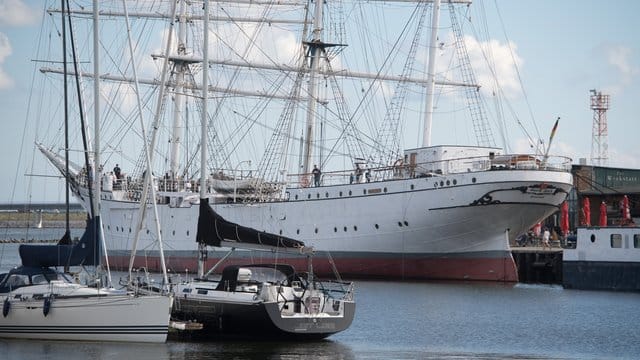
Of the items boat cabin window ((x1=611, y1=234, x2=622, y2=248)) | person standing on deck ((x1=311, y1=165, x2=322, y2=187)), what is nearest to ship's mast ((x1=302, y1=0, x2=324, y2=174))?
person standing on deck ((x1=311, y1=165, x2=322, y2=187))

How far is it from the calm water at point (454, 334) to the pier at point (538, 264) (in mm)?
8435

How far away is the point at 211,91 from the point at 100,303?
46332 millimetres

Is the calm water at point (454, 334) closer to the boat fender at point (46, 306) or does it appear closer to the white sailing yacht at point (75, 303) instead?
the white sailing yacht at point (75, 303)

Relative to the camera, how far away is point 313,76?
67438mm

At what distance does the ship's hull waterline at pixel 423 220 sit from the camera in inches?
2254

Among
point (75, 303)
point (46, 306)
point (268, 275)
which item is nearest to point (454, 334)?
point (268, 275)

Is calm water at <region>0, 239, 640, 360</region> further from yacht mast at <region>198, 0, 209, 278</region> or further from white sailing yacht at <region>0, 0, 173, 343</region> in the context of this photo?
yacht mast at <region>198, 0, 209, 278</region>

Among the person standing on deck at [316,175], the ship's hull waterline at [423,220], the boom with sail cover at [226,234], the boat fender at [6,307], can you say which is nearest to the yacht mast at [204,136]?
the boom with sail cover at [226,234]

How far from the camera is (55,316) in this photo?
33219 millimetres

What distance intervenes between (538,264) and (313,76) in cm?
1676

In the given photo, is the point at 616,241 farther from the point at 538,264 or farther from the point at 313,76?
the point at 313,76

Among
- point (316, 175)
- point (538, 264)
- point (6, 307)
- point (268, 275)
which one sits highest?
point (316, 175)

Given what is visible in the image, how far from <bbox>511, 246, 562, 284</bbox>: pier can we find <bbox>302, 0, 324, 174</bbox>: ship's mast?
43.5 ft

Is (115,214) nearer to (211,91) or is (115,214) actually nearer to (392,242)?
(211,91)
